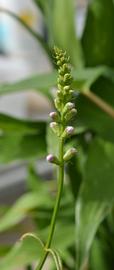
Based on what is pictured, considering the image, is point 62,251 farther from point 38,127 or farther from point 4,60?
point 4,60

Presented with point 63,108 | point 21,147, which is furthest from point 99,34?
Answer: point 63,108

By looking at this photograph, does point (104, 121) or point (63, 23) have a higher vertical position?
point (63, 23)

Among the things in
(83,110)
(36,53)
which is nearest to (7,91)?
(83,110)

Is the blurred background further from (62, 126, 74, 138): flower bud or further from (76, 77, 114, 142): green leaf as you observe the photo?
(62, 126, 74, 138): flower bud

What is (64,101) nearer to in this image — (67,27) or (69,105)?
(69,105)

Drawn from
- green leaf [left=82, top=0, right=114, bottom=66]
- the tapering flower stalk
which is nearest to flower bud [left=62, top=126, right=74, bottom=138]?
the tapering flower stalk

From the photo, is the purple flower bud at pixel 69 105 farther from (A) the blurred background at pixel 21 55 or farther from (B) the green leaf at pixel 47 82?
(A) the blurred background at pixel 21 55
